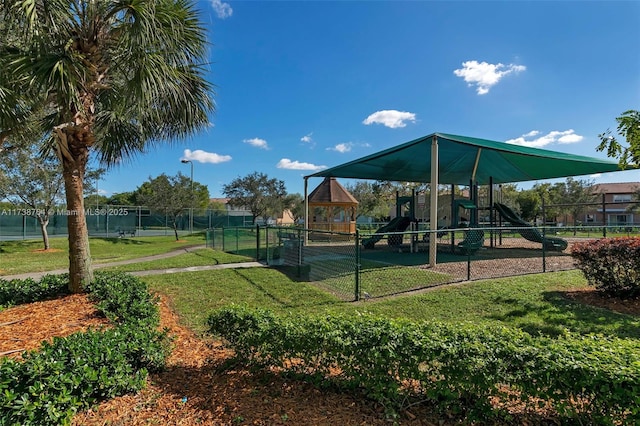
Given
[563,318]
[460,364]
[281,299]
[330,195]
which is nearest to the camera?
[460,364]

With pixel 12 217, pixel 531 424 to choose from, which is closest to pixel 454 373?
pixel 531 424

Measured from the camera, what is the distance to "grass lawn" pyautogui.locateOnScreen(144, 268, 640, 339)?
4.77 metres

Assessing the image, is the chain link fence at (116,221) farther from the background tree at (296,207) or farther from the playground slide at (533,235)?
the playground slide at (533,235)

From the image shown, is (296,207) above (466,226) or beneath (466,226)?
above

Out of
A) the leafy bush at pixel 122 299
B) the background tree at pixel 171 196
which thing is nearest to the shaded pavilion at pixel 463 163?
the leafy bush at pixel 122 299

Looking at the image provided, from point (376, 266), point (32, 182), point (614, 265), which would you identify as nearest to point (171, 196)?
point (32, 182)

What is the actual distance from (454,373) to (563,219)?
1979 inches

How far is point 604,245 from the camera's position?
5891 millimetres

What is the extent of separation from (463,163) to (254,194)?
19180 millimetres

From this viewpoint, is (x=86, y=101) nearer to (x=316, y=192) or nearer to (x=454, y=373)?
(x=454, y=373)

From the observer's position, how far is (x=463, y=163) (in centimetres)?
1506

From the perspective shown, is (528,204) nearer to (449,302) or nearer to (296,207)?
(296,207)

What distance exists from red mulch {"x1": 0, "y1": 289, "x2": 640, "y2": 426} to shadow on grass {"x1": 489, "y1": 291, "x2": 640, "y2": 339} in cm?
285

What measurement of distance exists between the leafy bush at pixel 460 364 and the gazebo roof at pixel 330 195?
20156mm
